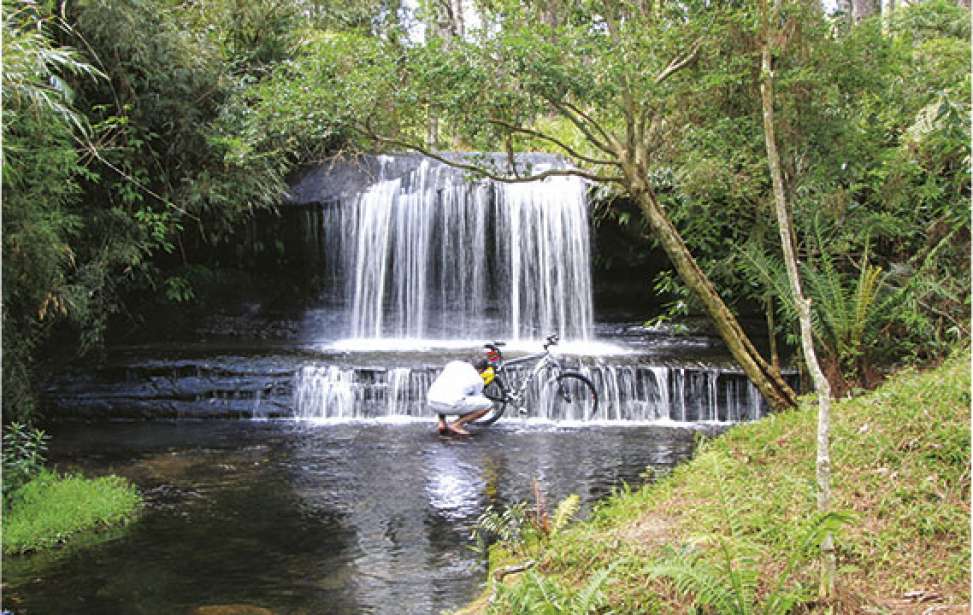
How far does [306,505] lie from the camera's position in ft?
23.6

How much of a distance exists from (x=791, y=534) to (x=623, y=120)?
20.2ft

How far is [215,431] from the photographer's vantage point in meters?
10.4

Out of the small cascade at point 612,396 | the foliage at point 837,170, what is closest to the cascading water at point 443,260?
the small cascade at point 612,396

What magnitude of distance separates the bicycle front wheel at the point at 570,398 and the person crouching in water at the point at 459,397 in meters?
1.39

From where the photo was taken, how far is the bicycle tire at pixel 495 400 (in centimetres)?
1049

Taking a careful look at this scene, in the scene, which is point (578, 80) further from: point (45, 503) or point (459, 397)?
point (45, 503)

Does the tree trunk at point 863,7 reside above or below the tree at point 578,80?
above

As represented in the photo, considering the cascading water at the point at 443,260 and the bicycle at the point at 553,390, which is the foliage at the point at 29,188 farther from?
the cascading water at the point at 443,260

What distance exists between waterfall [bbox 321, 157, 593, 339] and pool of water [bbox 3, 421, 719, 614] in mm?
5048

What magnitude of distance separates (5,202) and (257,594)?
14.0 ft

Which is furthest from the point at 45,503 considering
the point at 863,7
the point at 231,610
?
the point at 863,7

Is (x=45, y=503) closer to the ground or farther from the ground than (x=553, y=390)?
closer to the ground

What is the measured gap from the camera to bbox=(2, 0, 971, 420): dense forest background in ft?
23.3

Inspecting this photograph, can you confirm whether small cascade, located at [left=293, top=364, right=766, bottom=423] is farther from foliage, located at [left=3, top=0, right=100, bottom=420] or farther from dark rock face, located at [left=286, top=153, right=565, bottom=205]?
dark rock face, located at [left=286, top=153, right=565, bottom=205]
